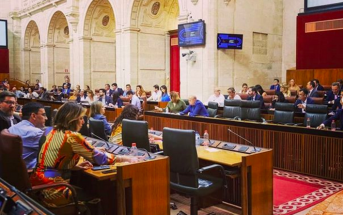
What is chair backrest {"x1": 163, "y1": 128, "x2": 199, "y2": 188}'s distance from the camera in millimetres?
3338

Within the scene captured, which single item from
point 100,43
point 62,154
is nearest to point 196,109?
point 62,154

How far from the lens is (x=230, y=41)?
11.0m

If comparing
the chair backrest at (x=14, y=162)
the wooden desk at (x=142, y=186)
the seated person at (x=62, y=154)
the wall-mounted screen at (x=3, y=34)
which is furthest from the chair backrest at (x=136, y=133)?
the wall-mounted screen at (x=3, y=34)

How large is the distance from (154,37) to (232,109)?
775cm

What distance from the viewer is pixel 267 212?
3770 millimetres

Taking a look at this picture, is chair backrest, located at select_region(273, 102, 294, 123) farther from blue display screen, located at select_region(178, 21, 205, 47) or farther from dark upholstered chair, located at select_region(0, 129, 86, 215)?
dark upholstered chair, located at select_region(0, 129, 86, 215)

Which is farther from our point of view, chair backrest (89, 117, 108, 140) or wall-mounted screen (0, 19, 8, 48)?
wall-mounted screen (0, 19, 8, 48)

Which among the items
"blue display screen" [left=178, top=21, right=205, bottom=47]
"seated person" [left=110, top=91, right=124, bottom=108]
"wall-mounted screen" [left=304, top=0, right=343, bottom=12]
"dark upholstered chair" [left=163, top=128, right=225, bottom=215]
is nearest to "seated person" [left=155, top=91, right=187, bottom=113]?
"seated person" [left=110, top=91, right=124, bottom=108]

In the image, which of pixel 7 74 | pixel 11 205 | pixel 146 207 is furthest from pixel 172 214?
pixel 7 74

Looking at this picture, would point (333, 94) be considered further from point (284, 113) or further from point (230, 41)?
point (230, 41)

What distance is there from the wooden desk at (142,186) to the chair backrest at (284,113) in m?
4.00

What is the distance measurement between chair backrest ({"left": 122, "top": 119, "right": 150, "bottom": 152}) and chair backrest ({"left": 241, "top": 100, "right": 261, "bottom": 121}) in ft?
11.6

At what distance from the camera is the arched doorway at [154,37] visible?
13883 mm

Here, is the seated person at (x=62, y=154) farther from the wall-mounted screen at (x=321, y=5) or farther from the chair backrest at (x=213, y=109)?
the wall-mounted screen at (x=321, y=5)
